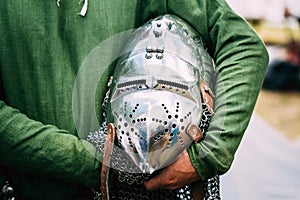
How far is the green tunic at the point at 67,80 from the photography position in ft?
5.80

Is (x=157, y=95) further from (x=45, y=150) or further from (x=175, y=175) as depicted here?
(x=45, y=150)

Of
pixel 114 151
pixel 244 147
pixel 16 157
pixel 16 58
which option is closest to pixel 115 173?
pixel 114 151

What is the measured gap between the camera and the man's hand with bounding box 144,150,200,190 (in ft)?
5.61

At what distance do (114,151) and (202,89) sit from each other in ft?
0.84

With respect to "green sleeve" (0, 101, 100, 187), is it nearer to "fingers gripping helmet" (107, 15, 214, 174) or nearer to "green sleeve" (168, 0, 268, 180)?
"fingers gripping helmet" (107, 15, 214, 174)

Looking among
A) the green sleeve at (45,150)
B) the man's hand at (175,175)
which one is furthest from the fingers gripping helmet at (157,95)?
the green sleeve at (45,150)

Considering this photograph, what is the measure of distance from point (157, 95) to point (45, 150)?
1.00ft

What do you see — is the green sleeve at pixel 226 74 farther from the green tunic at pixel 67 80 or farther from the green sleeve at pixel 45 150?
the green sleeve at pixel 45 150

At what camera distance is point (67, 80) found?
185cm

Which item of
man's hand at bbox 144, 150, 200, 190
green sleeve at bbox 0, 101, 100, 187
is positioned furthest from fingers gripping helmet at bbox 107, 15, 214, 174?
green sleeve at bbox 0, 101, 100, 187

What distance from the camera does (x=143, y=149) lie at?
5.36ft

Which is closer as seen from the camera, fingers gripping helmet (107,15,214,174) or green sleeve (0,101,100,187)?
fingers gripping helmet (107,15,214,174)

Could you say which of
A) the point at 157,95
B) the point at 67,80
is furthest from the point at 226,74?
the point at 67,80

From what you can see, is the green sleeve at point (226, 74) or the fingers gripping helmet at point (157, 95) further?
the green sleeve at point (226, 74)
